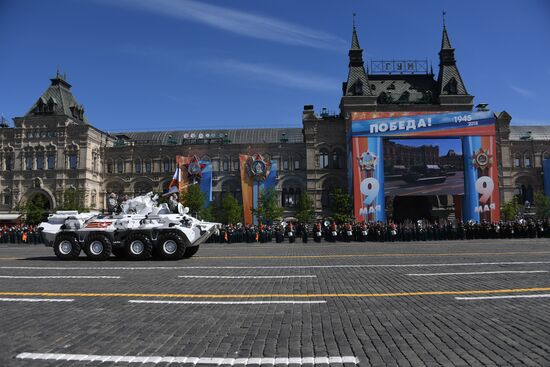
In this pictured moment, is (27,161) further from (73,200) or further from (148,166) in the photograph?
(148,166)

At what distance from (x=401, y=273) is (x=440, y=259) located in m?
4.99

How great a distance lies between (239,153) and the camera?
63.2 meters

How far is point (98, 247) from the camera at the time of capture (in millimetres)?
19969

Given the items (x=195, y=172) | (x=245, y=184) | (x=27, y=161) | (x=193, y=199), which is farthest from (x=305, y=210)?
(x=27, y=161)

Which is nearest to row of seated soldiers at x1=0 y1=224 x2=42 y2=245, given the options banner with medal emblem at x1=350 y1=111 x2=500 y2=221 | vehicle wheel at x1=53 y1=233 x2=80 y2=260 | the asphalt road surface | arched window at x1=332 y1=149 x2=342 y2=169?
vehicle wheel at x1=53 y1=233 x2=80 y2=260

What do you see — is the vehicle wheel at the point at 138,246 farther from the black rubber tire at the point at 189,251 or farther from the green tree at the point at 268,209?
the green tree at the point at 268,209

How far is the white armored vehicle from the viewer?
1981 cm

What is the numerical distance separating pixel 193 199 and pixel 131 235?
35174 millimetres

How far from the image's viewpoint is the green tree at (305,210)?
174 ft

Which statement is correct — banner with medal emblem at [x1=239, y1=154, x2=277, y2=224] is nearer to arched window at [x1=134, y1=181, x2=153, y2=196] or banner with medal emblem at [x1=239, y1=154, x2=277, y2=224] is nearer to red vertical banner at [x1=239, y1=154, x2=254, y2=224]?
red vertical banner at [x1=239, y1=154, x2=254, y2=224]

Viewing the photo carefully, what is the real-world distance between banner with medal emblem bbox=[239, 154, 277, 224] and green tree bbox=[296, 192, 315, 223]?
19.3 ft

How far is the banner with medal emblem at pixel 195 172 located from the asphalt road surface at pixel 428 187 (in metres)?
24.6

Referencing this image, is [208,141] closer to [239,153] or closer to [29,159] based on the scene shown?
[239,153]

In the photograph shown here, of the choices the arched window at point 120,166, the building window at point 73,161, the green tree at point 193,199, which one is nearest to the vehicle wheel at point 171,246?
the green tree at point 193,199
